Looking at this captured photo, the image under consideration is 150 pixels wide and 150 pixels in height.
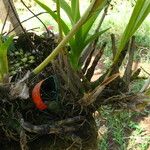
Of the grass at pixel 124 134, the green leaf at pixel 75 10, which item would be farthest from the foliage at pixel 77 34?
the grass at pixel 124 134

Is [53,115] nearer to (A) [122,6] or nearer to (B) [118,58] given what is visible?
(B) [118,58]

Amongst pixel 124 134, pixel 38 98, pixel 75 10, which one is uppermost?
pixel 75 10

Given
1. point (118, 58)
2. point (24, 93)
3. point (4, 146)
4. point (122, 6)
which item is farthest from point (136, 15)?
point (122, 6)

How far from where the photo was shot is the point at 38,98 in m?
0.69

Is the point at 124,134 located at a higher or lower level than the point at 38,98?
lower

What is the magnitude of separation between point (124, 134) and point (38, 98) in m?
1.85

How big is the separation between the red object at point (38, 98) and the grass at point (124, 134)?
1.61 m

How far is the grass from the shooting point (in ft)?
7.70

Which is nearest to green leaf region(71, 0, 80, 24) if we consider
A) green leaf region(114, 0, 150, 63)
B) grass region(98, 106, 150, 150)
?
green leaf region(114, 0, 150, 63)

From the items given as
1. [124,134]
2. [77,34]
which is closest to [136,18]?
[77,34]

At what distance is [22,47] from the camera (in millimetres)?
895

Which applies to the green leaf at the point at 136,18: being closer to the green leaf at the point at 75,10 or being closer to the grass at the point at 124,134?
the green leaf at the point at 75,10

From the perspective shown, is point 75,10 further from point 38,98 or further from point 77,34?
point 38,98

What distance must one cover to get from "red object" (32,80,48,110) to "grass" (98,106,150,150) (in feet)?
A: 5.28
